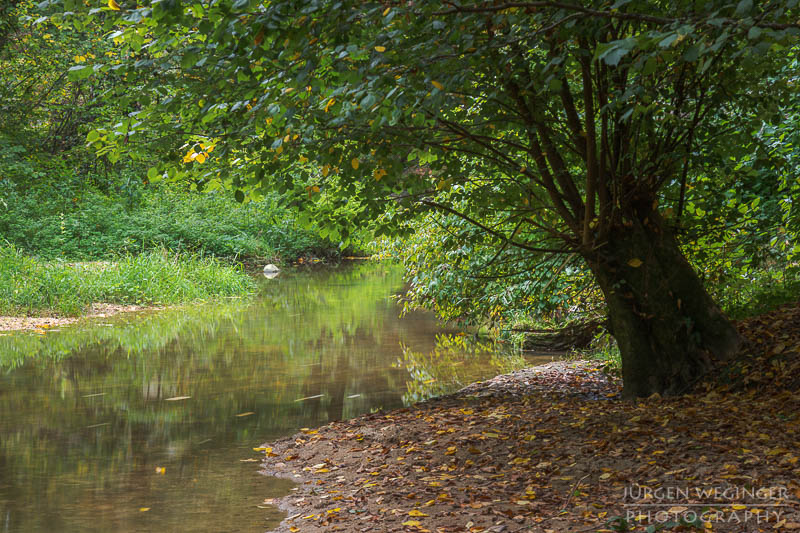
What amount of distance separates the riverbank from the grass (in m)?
9.13

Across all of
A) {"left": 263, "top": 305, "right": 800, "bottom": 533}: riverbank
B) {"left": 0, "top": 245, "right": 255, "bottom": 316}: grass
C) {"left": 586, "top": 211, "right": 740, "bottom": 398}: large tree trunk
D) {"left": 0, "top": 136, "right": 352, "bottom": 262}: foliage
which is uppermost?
{"left": 0, "top": 136, "right": 352, "bottom": 262}: foliage

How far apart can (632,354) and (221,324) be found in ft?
29.5

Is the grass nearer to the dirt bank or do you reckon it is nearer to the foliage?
the dirt bank

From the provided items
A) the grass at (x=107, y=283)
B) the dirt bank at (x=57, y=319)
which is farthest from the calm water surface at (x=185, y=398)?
the grass at (x=107, y=283)

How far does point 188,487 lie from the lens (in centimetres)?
536

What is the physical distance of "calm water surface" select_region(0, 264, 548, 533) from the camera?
16.5 feet

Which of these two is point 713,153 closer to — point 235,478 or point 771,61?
point 771,61

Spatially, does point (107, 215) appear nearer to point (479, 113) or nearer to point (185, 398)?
point (185, 398)

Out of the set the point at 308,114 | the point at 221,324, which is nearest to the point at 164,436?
the point at 308,114

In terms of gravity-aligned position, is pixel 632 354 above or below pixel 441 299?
below

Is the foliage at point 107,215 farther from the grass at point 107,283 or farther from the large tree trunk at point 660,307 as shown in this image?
the large tree trunk at point 660,307

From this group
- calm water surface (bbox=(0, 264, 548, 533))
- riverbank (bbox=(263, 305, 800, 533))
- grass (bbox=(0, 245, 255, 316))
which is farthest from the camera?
grass (bbox=(0, 245, 255, 316))

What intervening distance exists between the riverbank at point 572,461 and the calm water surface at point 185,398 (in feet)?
1.87

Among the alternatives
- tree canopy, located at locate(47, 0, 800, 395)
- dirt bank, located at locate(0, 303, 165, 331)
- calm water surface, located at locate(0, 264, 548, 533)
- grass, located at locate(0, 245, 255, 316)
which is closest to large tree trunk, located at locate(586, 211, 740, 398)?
tree canopy, located at locate(47, 0, 800, 395)
